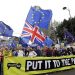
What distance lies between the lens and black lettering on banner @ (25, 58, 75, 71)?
1372cm

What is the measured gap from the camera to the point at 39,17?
24062 mm

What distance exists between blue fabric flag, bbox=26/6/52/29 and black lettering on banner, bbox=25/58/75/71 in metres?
8.14

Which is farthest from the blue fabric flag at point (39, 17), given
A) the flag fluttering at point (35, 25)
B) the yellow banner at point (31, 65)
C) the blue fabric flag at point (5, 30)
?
the yellow banner at point (31, 65)

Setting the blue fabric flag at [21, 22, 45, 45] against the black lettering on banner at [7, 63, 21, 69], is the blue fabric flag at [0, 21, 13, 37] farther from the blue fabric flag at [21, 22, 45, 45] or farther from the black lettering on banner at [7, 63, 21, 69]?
the black lettering on banner at [7, 63, 21, 69]

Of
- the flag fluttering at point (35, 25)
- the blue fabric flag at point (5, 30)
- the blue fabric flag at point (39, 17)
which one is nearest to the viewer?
the flag fluttering at point (35, 25)

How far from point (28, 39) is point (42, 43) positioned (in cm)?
108

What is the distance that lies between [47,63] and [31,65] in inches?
41.2

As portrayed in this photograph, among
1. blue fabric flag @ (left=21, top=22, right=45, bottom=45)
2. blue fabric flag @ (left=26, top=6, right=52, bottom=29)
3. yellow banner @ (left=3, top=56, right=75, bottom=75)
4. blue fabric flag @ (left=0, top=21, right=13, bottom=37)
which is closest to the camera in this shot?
yellow banner @ (left=3, top=56, right=75, bottom=75)

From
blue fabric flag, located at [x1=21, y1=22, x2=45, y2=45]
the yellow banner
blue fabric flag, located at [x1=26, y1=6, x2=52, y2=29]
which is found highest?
blue fabric flag, located at [x1=26, y1=6, x2=52, y2=29]

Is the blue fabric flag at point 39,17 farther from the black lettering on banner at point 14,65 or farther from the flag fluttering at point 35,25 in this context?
the black lettering on banner at point 14,65

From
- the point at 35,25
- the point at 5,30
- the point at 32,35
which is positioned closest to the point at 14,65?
the point at 32,35

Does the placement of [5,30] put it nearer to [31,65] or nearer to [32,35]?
[32,35]

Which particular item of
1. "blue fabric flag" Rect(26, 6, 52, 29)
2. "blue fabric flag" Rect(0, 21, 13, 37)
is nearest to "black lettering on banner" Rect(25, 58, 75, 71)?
"blue fabric flag" Rect(26, 6, 52, 29)

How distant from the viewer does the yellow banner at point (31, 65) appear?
1332 cm
